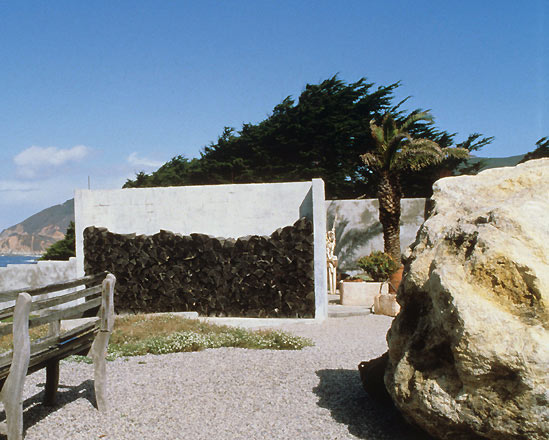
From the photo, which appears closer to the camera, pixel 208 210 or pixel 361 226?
pixel 208 210

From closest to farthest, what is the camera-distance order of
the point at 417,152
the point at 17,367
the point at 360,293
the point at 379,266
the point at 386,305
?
the point at 17,367
the point at 386,305
the point at 360,293
the point at 379,266
the point at 417,152

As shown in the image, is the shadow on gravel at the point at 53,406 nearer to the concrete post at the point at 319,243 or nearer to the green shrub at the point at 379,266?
the concrete post at the point at 319,243

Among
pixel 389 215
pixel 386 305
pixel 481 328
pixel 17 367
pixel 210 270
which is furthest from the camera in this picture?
pixel 389 215

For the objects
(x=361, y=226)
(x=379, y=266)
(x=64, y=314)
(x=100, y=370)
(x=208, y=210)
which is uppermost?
(x=208, y=210)

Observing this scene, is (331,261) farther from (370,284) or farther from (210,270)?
(210,270)

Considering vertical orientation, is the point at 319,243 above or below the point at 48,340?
above

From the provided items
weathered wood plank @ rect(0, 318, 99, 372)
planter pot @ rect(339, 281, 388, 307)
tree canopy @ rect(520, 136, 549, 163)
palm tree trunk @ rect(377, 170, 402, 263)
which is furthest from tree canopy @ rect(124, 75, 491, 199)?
weathered wood plank @ rect(0, 318, 99, 372)

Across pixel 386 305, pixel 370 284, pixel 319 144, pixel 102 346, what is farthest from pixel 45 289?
pixel 319 144

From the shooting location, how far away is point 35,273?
44.5ft

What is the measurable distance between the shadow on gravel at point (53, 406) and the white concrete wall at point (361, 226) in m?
11.1

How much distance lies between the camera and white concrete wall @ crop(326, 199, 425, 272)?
1580 centimetres

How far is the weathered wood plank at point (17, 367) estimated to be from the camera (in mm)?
3682

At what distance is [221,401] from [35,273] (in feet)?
33.5

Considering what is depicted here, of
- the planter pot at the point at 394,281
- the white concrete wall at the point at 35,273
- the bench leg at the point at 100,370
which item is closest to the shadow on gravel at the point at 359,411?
the bench leg at the point at 100,370
